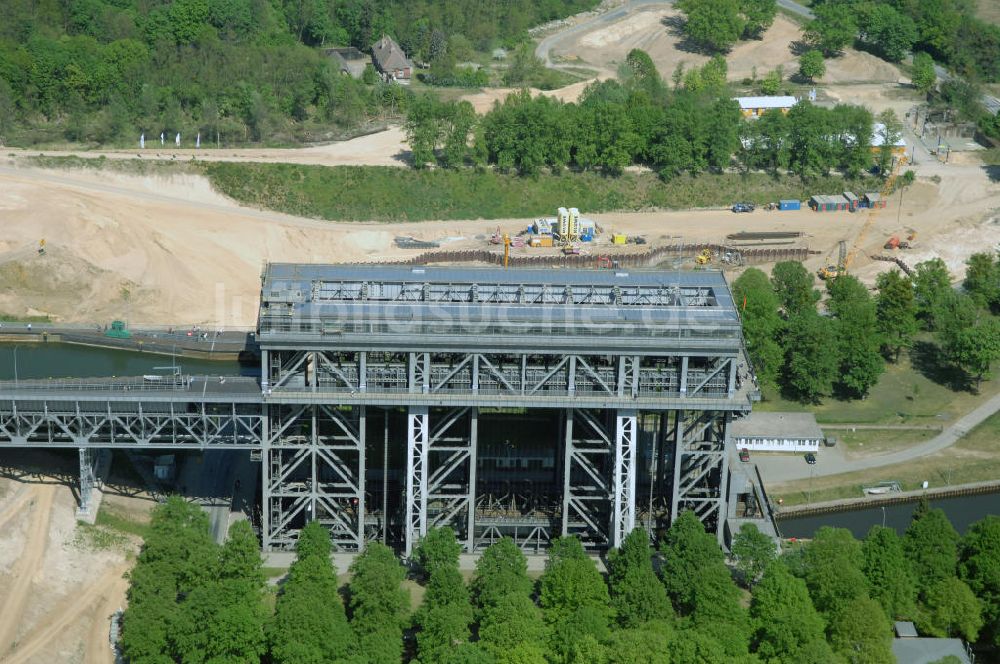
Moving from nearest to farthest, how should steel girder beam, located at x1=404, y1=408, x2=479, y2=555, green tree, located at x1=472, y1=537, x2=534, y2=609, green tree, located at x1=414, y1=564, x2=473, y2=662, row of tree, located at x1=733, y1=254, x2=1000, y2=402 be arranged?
green tree, located at x1=414, y1=564, x2=473, y2=662, green tree, located at x1=472, y1=537, x2=534, y2=609, steel girder beam, located at x1=404, y1=408, x2=479, y2=555, row of tree, located at x1=733, y1=254, x2=1000, y2=402

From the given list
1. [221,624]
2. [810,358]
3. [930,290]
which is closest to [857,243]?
[930,290]

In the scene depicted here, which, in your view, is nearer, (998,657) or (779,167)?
(998,657)

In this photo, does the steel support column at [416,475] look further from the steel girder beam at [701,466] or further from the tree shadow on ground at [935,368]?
the tree shadow on ground at [935,368]

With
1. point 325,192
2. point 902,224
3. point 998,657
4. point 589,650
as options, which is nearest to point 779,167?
point 902,224

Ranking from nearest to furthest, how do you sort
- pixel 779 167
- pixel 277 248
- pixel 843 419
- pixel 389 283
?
1. pixel 389 283
2. pixel 843 419
3. pixel 277 248
4. pixel 779 167

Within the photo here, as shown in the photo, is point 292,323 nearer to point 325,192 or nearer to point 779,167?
point 325,192

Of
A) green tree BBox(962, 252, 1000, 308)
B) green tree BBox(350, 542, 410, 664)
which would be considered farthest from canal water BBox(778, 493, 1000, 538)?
green tree BBox(962, 252, 1000, 308)

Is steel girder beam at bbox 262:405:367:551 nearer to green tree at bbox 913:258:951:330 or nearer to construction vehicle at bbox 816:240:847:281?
green tree at bbox 913:258:951:330
